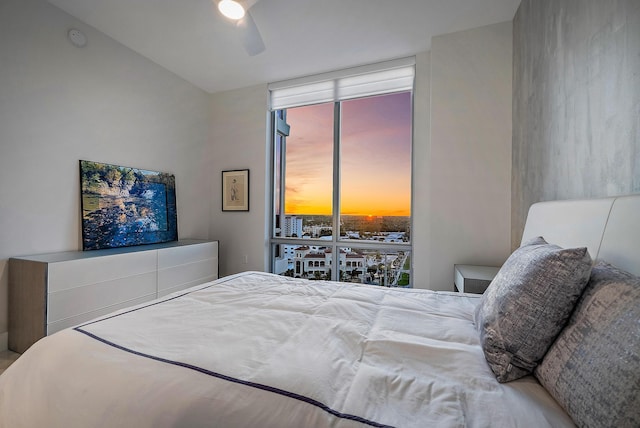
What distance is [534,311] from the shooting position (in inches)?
29.1

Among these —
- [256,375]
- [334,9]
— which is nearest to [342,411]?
[256,375]

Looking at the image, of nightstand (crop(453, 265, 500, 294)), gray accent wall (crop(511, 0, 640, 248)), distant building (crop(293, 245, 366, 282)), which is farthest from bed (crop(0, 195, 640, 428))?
distant building (crop(293, 245, 366, 282))

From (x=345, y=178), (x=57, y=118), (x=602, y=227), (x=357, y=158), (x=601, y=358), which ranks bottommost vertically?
(x=601, y=358)

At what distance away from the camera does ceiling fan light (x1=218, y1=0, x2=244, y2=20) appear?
66.4 inches

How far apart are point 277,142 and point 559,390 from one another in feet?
12.5

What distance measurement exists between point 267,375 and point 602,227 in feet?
4.14

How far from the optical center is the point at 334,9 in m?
2.32

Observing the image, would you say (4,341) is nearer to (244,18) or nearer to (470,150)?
(244,18)

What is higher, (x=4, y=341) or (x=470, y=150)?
(x=470, y=150)

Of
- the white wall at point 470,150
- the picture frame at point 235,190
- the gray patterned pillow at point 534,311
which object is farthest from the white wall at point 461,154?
the picture frame at point 235,190

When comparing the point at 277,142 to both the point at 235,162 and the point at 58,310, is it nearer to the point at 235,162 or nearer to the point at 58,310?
the point at 235,162

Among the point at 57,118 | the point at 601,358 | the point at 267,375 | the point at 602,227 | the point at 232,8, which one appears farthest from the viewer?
the point at 57,118

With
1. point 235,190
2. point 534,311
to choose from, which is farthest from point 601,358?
point 235,190

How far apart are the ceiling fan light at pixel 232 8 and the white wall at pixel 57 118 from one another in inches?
70.7
